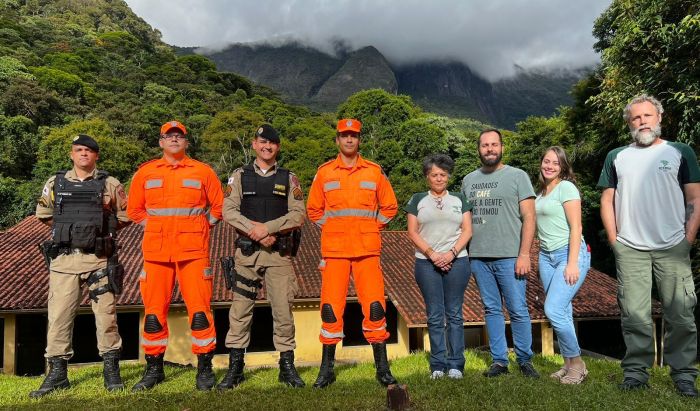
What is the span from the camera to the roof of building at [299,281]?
13285 millimetres

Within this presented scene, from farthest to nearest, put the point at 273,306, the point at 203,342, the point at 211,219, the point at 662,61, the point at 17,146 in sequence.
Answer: the point at 17,146 < the point at 662,61 < the point at 211,219 < the point at 273,306 < the point at 203,342

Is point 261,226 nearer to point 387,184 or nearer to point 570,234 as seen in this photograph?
point 387,184

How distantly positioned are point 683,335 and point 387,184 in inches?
112

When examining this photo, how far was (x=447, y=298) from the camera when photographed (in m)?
4.26

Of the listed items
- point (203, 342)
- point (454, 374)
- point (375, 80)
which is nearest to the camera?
point (454, 374)

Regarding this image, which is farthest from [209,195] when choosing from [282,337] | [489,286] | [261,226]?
[489,286]

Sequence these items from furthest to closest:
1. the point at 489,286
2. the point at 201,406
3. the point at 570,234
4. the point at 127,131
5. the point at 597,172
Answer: the point at 127,131
the point at 597,172
the point at 489,286
the point at 570,234
the point at 201,406

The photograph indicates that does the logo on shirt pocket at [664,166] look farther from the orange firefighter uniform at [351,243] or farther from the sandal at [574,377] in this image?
the orange firefighter uniform at [351,243]

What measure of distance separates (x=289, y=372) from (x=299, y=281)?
11262 mm

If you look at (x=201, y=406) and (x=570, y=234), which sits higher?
(x=570, y=234)

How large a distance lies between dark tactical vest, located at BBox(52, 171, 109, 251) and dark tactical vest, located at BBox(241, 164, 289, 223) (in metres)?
1.48

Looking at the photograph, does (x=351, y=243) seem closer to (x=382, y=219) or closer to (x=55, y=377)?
(x=382, y=219)

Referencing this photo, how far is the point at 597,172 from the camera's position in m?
25.2

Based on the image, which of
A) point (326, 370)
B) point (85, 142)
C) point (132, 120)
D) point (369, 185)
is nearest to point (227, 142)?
point (132, 120)
